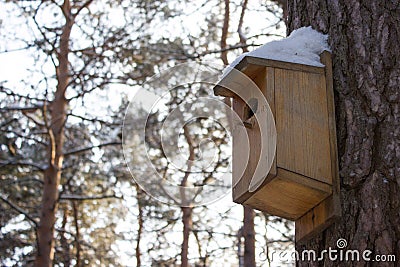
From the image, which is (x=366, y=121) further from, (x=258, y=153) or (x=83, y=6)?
(x=83, y=6)

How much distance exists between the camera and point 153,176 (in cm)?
423

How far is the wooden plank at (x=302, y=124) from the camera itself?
1713mm

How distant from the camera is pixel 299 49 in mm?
1888

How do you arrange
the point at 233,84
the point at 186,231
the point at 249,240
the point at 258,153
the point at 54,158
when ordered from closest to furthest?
the point at 258,153 → the point at 233,84 → the point at 249,240 → the point at 54,158 → the point at 186,231

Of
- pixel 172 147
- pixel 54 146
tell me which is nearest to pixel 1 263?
pixel 54 146

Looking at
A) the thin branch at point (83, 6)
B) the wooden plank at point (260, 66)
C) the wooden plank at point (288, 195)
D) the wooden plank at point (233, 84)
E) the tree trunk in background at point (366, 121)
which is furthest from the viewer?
the thin branch at point (83, 6)

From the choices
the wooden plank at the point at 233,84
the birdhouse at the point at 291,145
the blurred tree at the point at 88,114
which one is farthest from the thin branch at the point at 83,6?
the birdhouse at the point at 291,145

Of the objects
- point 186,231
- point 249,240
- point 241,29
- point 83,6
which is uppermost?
point 83,6

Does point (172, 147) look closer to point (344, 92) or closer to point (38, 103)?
point (38, 103)

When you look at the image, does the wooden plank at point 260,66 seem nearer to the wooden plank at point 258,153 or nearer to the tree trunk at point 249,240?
the wooden plank at point 258,153

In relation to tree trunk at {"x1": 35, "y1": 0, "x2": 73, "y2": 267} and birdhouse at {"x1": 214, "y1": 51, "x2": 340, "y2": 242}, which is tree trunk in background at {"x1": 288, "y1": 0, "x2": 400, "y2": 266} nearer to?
birdhouse at {"x1": 214, "y1": 51, "x2": 340, "y2": 242}

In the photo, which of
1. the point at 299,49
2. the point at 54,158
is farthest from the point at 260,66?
the point at 54,158

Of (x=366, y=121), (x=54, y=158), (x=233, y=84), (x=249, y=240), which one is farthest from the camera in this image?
(x=54, y=158)

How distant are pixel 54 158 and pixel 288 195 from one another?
188 inches
